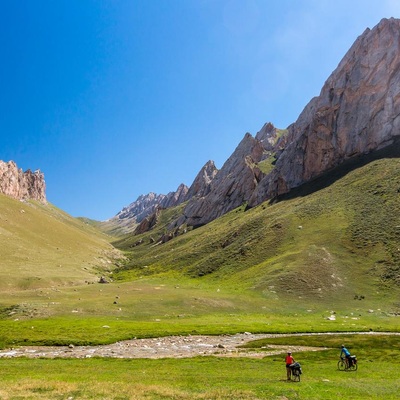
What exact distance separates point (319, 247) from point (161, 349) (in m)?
68.7

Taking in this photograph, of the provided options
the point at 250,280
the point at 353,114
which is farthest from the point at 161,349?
the point at 353,114

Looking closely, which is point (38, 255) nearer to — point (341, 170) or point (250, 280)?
point (250, 280)

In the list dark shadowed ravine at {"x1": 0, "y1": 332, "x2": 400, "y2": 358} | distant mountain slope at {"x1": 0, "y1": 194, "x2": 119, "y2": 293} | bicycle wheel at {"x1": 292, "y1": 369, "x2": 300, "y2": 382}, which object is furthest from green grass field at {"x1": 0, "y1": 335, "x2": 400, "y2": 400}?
distant mountain slope at {"x1": 0, "y1": 194, "x2": 119, "y2": 293}

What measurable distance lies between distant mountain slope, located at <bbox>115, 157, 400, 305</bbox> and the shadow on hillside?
204 cm

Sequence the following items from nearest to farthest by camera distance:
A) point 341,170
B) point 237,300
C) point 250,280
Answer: point 237,300 < point 250,280 < point 341,170

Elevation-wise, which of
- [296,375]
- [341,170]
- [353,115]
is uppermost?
[353,115]

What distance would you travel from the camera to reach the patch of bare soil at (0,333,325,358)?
131 feet

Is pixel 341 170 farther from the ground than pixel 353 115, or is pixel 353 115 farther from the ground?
pixel 353 115

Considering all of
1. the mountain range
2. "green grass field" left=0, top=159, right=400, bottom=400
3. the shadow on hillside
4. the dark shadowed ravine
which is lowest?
the dark shadowed ravine

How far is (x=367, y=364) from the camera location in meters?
34.8

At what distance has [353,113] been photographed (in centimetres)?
16488

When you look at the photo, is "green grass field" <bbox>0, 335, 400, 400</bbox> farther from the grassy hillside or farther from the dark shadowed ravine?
the grassy hillside

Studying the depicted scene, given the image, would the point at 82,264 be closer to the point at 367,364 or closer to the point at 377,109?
the point at 367,364

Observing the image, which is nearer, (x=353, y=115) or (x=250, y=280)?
(x=250, y=280)
